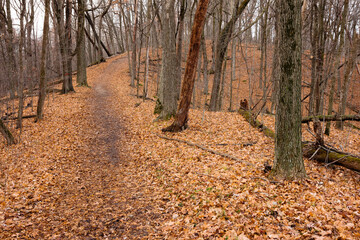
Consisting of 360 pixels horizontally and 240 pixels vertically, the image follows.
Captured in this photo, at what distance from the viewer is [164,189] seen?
6.13 metres

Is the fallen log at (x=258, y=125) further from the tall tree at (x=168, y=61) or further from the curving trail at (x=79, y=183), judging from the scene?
the curving trail at (x=79, y=183)

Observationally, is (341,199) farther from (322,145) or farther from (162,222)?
(162,222)

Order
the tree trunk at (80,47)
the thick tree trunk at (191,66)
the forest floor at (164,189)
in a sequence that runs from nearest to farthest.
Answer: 1. the forest floor at (164,189)
2. the thick tree trunk at (191,66)
3. the tree trunk at (80,47)

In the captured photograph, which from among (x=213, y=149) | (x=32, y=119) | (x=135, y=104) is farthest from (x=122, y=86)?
(x=213, y=149)

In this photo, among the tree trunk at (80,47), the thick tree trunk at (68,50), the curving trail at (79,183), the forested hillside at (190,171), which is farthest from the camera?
the tree trunk at (80,47)

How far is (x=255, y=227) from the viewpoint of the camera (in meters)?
3.93

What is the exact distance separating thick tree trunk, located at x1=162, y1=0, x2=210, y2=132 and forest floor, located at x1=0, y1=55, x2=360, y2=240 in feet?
1.78

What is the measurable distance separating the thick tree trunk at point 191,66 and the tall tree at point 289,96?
4.18m

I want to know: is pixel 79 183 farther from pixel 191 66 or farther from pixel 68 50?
pixel 68 50

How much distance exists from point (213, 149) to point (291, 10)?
4.80 m

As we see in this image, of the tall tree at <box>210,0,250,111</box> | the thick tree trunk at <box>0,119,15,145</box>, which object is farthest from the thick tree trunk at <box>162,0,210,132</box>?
the thick tree trunk at <box>0,119,15,145</box>

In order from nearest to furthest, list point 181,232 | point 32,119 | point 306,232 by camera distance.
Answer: point 306,232
point 181,232
point 32,119

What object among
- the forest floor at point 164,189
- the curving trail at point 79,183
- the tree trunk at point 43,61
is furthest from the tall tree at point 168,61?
the tree trunk at point 43,61

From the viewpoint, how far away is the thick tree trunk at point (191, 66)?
327 inches
